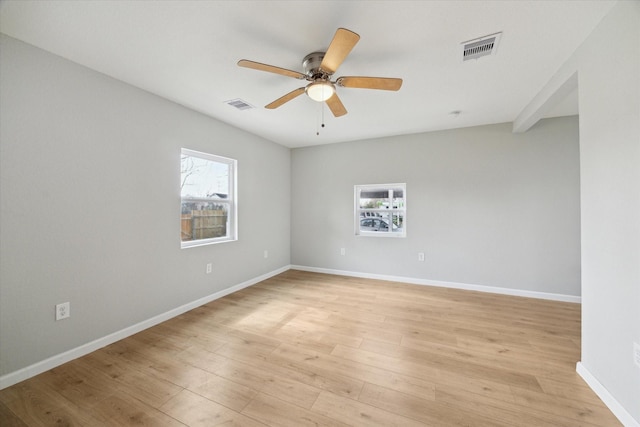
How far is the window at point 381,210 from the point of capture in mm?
4191

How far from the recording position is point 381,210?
433 centimetres

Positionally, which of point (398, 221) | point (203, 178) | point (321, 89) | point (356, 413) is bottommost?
point (356, 413)

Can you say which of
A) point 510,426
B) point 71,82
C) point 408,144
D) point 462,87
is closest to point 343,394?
point 510,426

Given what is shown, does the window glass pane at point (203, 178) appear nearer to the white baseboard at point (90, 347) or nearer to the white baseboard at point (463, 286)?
the white baseboard at point (90, 347)

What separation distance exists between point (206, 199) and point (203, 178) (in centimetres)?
29

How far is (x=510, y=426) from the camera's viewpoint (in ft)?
4.42

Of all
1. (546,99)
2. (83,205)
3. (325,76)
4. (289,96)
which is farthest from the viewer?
(546,99)

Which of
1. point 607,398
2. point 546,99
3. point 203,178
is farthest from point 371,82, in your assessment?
point 607,398

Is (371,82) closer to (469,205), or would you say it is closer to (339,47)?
(339,47)

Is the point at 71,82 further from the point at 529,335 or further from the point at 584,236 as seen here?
the point at 529,335

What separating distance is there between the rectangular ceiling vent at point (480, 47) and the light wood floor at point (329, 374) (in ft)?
8.18

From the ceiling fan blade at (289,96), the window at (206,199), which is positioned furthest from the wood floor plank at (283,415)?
the ceiling fan blade at (289,96)

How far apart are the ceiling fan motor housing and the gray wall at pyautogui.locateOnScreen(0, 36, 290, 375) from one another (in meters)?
1.81

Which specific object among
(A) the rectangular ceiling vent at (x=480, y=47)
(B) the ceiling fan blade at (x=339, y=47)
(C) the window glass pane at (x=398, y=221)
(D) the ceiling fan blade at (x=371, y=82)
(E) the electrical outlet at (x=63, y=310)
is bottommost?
(E) the electrical outlet at (x=63, y=310)
